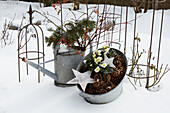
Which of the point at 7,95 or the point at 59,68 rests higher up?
the point at 59,68

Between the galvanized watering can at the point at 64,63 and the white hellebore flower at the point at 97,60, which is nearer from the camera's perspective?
the white hellebore flower at the point at 97,60

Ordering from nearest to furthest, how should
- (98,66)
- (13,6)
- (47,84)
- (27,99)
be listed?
(98,66), (27,99), (47,84), (13,6)

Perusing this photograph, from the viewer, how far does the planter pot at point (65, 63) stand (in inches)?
57.7

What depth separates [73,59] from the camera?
1.49 metres

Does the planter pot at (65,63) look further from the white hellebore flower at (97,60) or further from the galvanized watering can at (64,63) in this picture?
the white hellebore flower at (97,60)

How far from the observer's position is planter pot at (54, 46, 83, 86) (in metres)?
1.46

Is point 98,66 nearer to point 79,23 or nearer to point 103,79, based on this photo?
point 103,79

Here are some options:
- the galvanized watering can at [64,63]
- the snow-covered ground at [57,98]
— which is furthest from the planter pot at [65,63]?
the snow-covered ground at [57,98]

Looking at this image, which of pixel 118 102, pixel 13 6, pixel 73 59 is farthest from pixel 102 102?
pixel 13 6

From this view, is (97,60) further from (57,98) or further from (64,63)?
(57,98)

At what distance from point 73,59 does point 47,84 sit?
0.33m

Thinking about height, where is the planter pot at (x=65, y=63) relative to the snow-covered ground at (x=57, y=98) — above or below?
above

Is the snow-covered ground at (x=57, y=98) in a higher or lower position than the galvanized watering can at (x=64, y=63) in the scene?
lower

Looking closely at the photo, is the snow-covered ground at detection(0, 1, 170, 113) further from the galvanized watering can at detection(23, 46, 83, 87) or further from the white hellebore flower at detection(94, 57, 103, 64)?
the white hellebore flower at detection(94, 57, 103, 64)
